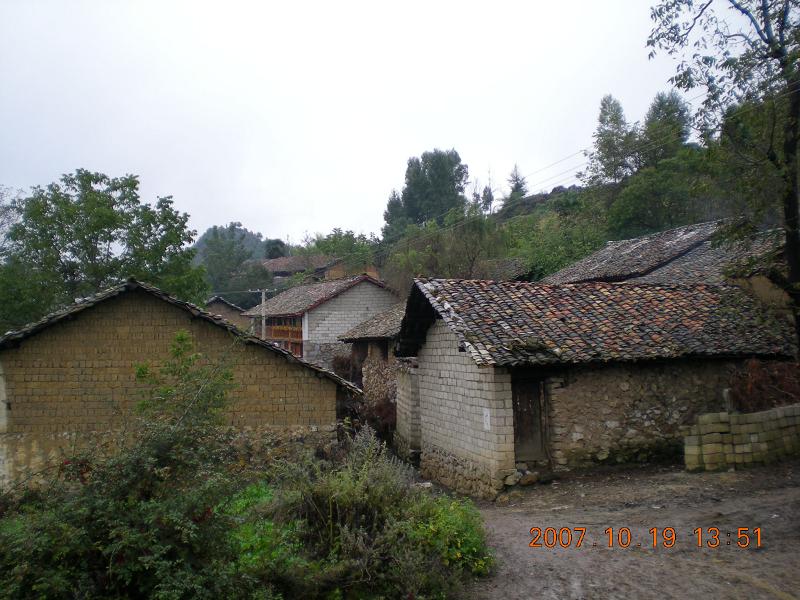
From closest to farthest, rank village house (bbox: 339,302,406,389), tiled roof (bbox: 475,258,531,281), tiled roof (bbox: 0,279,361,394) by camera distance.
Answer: tiled roof (bbox: 0,279,361,394) → village house (bbox: 339,302,406,389) → tiled roof (bbox: 475,258,531,281)

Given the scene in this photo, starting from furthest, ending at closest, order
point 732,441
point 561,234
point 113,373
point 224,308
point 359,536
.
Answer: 1. point 224,308
2. point 561,234
3. point 113,373
4. point 732,441
5. point 359,536

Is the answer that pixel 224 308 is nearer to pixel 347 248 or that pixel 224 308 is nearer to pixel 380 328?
pixel 347 248

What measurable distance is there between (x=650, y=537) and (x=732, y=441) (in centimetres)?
453

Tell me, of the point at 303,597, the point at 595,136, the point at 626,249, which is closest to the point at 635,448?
the point at 303,597

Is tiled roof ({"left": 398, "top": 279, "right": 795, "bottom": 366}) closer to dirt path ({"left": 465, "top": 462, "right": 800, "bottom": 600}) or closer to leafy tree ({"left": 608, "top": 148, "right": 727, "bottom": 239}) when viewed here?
dirt path ({"left": 465, "top": 462, "right": 800, "bottom": 600})

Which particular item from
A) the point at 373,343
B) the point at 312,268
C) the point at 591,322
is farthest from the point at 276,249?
the point at 591,322

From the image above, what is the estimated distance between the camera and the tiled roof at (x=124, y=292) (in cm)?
1252

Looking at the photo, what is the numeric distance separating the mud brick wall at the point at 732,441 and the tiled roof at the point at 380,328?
12644mm

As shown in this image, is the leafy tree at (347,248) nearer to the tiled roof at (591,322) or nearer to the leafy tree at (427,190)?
the leafy tree at (427,190)

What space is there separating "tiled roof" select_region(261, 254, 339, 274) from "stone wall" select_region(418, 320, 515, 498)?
42357mm

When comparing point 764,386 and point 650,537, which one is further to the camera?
point 764,386

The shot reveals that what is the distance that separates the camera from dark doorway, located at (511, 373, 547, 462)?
493 inches

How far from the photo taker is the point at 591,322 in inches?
540
